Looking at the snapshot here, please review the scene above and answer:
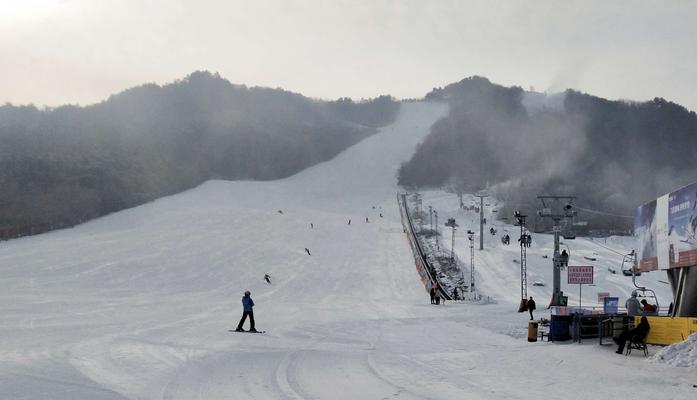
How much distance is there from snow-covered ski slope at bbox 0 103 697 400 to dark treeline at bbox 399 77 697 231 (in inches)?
1687

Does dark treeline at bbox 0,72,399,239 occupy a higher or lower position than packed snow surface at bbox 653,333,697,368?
higher

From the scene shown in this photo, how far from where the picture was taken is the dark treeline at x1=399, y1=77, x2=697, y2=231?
97438 millimetres

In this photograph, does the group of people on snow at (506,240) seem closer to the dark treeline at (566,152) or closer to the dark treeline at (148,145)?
the dark treeline at (566,152)

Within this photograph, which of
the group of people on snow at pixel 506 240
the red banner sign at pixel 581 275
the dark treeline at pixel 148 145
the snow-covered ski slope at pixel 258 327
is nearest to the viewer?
the snow-covered ski slope at pixel 258 327

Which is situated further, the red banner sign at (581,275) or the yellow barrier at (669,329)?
the red banner sign at (581,275)

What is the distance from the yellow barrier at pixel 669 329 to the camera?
1336 centimetres

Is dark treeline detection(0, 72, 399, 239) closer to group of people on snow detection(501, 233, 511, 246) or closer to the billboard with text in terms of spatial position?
group of people on snow detection(501, 233, 511, 246)

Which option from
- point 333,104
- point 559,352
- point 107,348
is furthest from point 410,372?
point 333,104

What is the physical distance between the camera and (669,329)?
1424cm

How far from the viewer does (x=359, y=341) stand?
16.7 metres

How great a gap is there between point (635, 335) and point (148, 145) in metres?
93.9

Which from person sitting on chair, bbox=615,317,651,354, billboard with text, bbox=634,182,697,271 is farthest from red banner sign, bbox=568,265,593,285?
person sitting on chair, bbox=615,317,651,354

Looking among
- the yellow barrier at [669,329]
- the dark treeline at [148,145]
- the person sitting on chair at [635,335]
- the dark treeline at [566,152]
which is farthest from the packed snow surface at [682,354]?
the dark treeline at [566,152]

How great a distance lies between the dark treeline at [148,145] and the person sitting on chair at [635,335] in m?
51.5
